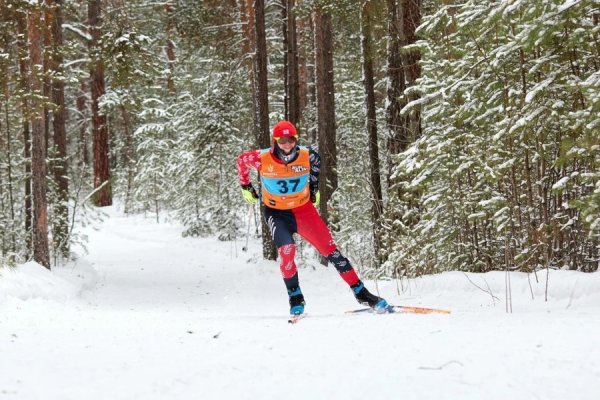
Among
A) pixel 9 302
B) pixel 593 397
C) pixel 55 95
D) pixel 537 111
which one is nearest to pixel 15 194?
pixel 55 95

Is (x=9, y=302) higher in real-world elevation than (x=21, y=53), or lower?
lower

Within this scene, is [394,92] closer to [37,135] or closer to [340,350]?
[37,135]

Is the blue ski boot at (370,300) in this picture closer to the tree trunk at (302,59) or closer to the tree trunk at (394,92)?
the tree trunk at (394,92)

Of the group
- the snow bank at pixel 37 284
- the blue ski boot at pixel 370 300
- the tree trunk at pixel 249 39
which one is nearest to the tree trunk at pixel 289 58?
the tree trunk at pixel 249 39

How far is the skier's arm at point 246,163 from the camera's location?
288 inches

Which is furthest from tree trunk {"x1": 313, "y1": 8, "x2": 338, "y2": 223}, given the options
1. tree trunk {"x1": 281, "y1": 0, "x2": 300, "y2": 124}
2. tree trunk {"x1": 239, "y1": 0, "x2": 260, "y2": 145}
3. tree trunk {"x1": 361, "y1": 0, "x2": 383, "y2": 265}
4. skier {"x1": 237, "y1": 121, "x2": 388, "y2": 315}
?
skier {"x1": 237, "y1": 121, "x2": 388, "y2": 315}

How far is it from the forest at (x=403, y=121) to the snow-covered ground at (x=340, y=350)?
0.97m

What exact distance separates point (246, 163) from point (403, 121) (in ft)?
17.0

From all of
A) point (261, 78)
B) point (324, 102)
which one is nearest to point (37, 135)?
point (261, 78)

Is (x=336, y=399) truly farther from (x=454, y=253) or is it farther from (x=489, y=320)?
(x=454, y=253)

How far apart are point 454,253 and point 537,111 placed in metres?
3.43

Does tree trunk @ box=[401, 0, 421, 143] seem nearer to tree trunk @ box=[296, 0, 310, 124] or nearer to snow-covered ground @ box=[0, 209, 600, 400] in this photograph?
snow-covered ground @ box=[0, 209, 600, 400]

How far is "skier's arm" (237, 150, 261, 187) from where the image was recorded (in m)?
7.32

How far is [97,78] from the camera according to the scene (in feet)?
82.8
